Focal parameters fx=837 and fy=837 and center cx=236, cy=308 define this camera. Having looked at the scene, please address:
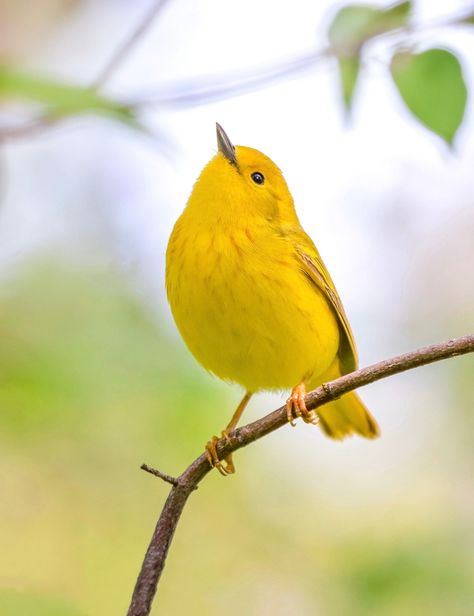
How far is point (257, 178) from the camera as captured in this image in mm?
4250

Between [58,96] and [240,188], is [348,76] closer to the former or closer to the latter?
[58,96]

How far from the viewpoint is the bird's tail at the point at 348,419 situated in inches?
172

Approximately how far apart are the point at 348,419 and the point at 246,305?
4.04 feet

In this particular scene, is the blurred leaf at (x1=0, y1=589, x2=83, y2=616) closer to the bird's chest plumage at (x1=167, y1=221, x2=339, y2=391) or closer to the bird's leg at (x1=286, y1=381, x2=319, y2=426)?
the bird's leg at (x1=286, y1=381, x2=319, y2=426)

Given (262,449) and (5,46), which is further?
(262,449)

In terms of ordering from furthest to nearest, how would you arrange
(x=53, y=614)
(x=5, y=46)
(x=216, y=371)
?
(x=5, y=46) < (x=216, y=371) < (x=53, y=614)

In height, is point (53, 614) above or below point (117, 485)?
below

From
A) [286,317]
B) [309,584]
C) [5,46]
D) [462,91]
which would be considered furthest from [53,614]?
[5,46]

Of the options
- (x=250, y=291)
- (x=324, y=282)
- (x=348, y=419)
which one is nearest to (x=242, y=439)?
(x=250, y=291)

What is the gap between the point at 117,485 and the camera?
5801 mm

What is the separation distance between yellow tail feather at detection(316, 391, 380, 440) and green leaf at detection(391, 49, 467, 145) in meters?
2.50

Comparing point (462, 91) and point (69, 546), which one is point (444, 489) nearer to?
point (69, 546)

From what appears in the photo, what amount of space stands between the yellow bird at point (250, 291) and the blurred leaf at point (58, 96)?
1721mm

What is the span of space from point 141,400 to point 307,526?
237 cm
